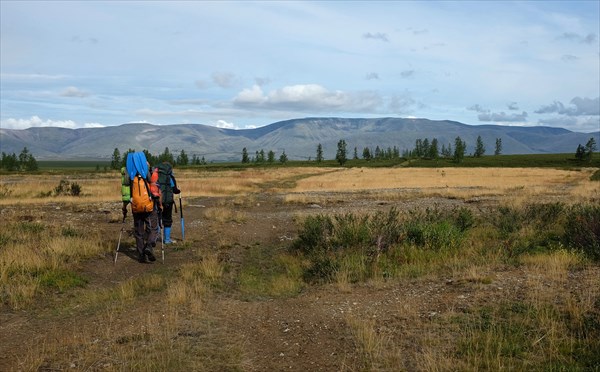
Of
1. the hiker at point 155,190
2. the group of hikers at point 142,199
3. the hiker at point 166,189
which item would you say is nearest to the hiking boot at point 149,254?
the group of hikers at point 142,199

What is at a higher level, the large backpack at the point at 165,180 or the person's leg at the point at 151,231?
the large backpack at the point at 165,180

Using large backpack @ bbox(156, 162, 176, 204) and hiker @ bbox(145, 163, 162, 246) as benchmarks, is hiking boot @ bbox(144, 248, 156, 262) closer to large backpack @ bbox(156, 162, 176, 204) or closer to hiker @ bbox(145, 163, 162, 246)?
hiker @ bbox(145, 163, 162, 246)

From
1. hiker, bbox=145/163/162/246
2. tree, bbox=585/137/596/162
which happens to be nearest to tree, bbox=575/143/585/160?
tree, bbox=585/137/596/162

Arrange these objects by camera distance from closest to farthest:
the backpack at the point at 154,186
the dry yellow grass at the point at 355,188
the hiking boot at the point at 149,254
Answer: the hiking boot at the point at 149,254
the backpack at the point at 154,186
the dry yellow grass at the point at 355,188

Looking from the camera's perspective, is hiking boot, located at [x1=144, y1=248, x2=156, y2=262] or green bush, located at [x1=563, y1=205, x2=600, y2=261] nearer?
green bush, located at [x1=563, y1=205, x2=600, y2=261]

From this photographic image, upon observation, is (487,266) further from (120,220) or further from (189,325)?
(120,220)

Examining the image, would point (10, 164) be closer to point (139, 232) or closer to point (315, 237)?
point (139, 232)

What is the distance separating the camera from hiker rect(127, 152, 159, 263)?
465 inches

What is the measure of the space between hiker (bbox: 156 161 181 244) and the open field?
2.59ft

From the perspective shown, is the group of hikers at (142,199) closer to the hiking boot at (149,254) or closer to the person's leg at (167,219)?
the hiking boot at (149,254)

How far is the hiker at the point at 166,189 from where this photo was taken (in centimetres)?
1415

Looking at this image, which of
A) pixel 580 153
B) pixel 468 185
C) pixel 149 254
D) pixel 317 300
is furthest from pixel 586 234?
pixel 580 153

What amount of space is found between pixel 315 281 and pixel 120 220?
12.8 meters

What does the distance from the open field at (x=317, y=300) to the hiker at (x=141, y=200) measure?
51 cm
